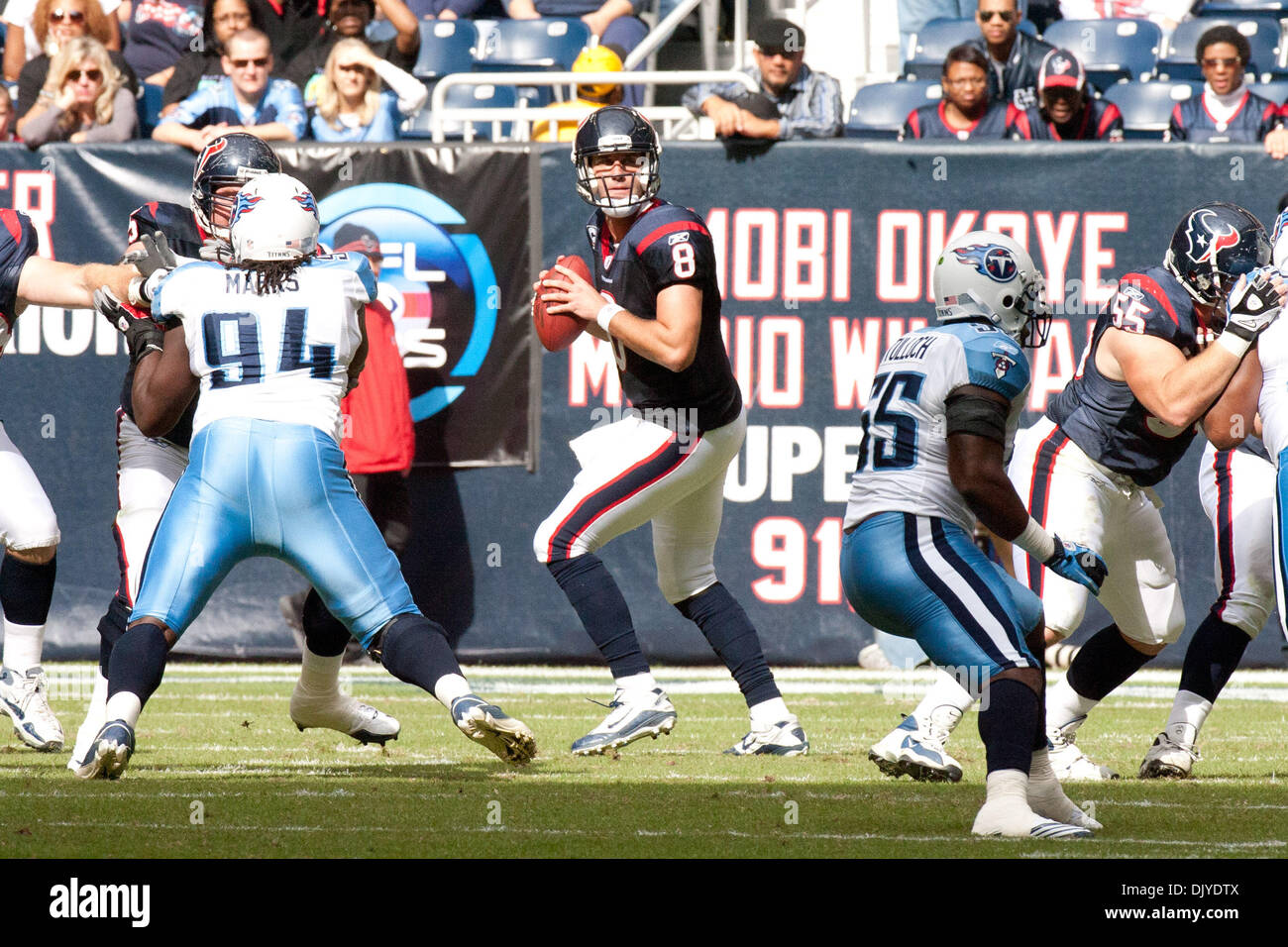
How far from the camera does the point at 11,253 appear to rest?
19.0ft

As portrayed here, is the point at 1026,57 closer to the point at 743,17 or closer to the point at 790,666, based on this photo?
the point at 743,17

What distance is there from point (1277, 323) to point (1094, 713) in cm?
261

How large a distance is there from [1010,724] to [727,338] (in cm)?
478

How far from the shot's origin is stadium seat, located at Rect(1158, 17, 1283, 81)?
10.5 metres

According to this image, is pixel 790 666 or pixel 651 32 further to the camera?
pixel 651 32

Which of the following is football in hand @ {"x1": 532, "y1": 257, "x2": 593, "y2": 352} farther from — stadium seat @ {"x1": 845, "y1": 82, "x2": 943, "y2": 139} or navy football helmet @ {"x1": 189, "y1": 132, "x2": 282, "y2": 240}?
stadium seat @ {"x1": 845, "y1": 82, "x2": 943, "y2": 139}

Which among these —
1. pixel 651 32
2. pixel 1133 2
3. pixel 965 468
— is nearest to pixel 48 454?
pixel 651 32

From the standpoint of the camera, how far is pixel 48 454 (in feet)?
28.4

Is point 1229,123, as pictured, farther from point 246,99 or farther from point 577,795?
point 577,795

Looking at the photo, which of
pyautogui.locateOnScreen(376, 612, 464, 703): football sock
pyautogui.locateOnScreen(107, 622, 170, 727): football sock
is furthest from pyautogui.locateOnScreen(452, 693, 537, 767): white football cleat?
pyautogui.locateOnScreen(107, 622, 170, 727): football sock

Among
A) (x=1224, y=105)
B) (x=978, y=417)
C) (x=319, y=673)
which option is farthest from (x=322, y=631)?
(x=1224, y=105)

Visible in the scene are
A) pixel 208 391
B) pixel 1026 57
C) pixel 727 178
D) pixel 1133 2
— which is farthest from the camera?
pixel 1133 2

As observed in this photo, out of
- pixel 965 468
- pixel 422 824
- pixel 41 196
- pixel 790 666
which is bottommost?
pixel 790 666

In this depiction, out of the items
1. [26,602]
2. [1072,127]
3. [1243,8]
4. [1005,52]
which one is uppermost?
[1243,8]
